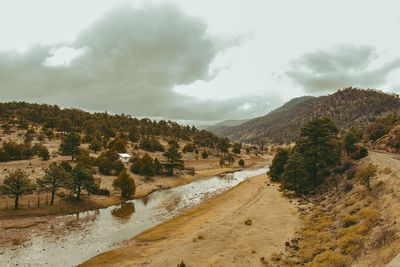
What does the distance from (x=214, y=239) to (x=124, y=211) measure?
26.7m

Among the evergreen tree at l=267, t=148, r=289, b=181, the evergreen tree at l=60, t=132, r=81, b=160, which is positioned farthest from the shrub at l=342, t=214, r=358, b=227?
the evergreen tree at l=60, t=132, r=81, b=160

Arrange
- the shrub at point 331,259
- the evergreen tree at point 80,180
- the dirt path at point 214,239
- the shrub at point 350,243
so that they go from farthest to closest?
the evergreen tree at point 80,180 < the dirt path at point 214,239 < the shrub at point 350,243 < the shrub at point 331,259

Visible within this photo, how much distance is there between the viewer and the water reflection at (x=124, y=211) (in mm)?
44812

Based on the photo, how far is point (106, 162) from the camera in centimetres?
7488

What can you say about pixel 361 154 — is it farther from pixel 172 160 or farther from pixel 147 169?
pixel 147 169

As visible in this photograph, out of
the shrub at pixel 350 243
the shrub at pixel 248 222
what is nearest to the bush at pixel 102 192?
the shrub at pixel 248 222

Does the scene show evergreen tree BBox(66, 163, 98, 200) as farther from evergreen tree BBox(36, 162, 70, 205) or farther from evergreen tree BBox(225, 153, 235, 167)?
evergreen tree BBox(225, 153, 235, 167)

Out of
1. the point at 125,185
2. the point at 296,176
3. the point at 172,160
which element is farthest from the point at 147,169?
the point at 296,176

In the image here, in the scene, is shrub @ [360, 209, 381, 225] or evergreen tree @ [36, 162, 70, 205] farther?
evergreen tree @ [36, 162, 70, 205]

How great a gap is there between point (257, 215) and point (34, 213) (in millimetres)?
45981

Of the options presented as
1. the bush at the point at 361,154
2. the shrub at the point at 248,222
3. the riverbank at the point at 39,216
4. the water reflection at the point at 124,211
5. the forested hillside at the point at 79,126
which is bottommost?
the water reflection at the point at 124,211

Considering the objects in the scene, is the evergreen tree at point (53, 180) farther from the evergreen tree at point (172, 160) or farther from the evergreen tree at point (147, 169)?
the evergreen tree at point (172, 160)

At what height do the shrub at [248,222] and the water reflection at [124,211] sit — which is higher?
the shrub at [248,222]

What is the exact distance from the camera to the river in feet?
95.3
